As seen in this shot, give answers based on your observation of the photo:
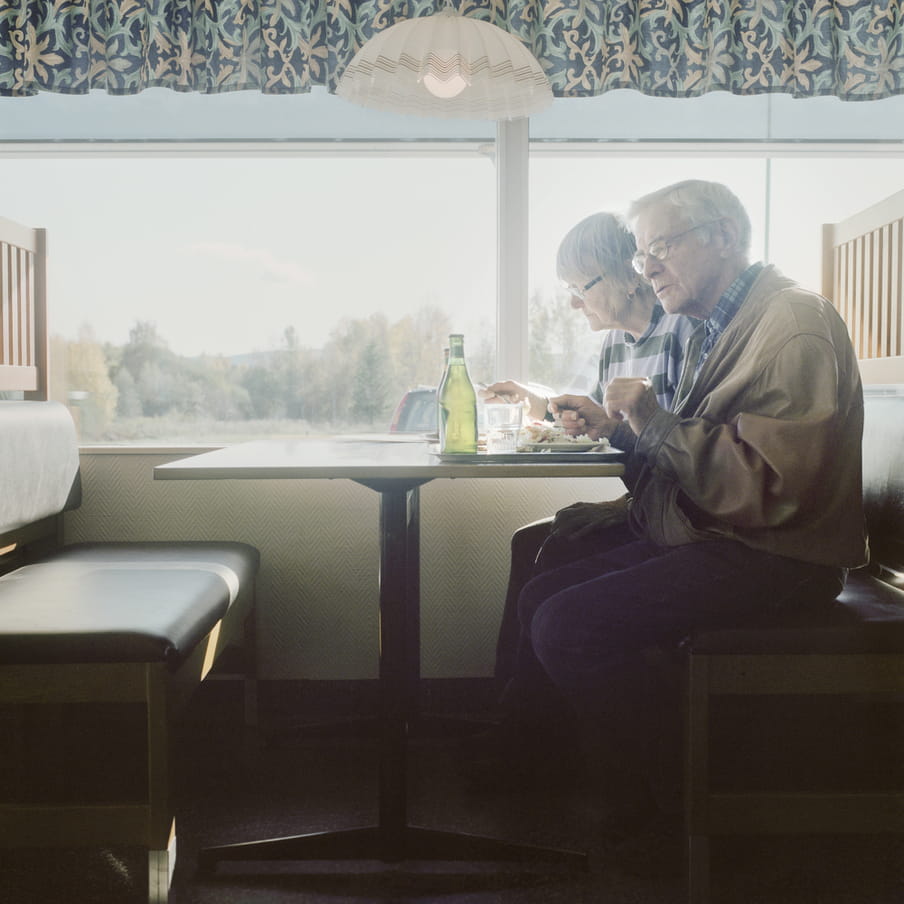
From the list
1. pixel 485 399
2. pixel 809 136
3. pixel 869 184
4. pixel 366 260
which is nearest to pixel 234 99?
pixel 366 260

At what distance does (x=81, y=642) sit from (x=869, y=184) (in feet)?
8.65

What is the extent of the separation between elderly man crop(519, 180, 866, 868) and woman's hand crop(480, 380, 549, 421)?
0.49 metres

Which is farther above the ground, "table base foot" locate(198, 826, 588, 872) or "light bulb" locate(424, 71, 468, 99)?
"light bulb" locate(424, 71, 468, 99)

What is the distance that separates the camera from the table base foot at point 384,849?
149 centimetres

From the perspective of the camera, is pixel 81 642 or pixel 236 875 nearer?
pixel 81 642

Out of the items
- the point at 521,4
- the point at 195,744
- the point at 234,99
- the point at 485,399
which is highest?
the point at 521,4

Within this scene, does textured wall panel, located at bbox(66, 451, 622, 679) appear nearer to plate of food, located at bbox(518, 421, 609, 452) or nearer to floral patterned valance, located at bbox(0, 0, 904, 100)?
plate of food, located at bbox(518, 421, 609, 452)

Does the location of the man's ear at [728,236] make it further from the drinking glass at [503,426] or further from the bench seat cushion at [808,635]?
the bench seat cushion at [808,635]

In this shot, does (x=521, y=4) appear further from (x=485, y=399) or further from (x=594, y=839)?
(x=594, y=839)

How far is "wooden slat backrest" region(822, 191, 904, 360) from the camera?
2.21m

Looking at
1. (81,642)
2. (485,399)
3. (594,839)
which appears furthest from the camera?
(485,399)

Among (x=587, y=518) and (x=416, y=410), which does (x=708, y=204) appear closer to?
(x=587, y=518)

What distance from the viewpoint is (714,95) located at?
2.60 m

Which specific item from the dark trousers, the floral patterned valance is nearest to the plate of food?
the dark trousers
